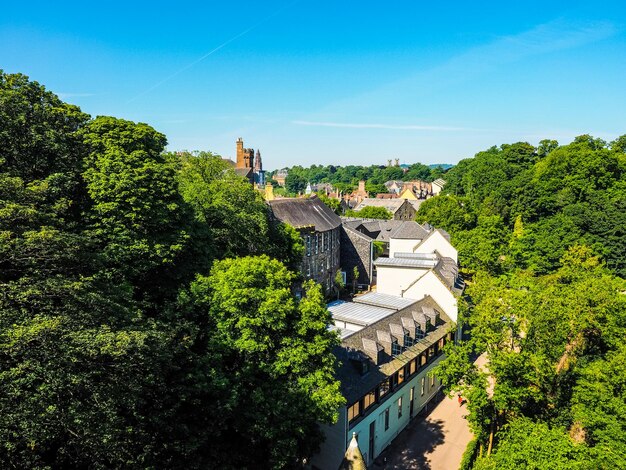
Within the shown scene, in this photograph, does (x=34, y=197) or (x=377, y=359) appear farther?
(x=377, y=359)

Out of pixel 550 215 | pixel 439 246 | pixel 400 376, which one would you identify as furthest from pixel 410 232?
pixel 400 376

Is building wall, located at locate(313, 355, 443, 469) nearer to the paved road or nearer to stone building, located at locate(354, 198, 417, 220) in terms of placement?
the paved road

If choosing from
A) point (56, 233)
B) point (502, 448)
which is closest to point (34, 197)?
point (56, 233)

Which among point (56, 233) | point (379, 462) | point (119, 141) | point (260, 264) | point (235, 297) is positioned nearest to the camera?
point (56, 233)

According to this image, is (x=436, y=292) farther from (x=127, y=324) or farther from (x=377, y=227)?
(x=377, y=227)

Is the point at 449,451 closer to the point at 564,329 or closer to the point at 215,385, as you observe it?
the point at 564,329

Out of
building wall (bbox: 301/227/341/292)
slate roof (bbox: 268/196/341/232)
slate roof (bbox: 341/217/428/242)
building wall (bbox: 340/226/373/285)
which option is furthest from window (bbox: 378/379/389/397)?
slate roof (bbox: 341/217/428/242)
